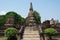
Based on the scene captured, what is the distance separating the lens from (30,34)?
70.5 ft

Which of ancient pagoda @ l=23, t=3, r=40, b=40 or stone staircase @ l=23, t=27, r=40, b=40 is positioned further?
ancient pagoda @ l=23, t=3, r=40, b=40

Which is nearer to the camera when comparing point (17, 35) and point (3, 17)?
point (17, 35)

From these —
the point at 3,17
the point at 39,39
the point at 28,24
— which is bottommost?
the point at 39,39

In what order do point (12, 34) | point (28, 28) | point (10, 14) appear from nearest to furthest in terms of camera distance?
point (12, 34)
point (28, 28)
point (10, 14)

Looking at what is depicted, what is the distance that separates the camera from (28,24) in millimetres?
22297

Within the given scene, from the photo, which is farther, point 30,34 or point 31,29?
point 31,29

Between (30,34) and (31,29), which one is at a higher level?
(31,29)

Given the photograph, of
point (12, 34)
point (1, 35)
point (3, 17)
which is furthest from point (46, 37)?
point (3, 17)

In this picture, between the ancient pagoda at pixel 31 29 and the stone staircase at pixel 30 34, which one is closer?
the stone staircase at pixel 30 34

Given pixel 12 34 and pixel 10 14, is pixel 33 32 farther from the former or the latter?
pixel 10 14

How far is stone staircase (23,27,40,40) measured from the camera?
21.1 meters

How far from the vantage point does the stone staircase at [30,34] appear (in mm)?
21098

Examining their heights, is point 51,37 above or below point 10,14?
below

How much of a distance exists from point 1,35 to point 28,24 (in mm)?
4386
